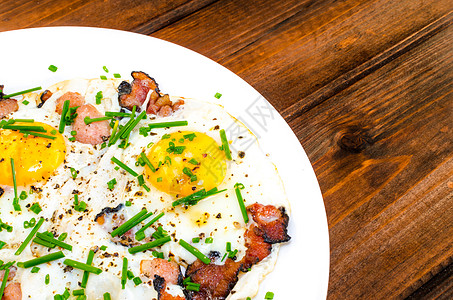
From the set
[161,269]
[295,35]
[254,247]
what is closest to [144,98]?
[161,269]

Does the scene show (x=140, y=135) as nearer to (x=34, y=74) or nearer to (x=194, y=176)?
(x=194, y=176)

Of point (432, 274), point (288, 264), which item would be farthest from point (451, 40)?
point (288, 264)

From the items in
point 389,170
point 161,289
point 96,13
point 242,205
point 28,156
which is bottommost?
point 389,170

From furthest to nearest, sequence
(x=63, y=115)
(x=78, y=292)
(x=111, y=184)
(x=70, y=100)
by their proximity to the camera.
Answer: (x=70, y=100) → (x=63, y=115) → (x=111, y=184) → (x=78, y=292)

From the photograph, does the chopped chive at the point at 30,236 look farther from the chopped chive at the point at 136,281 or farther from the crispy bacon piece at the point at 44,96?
the crispy bacon piece at the point at 44,96

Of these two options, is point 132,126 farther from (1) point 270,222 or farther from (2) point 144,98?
(1) point 270,222

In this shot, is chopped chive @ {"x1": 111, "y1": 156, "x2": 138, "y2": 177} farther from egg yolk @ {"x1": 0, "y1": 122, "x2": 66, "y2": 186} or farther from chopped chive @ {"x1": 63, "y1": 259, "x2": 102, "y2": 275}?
chopped chive @ {"x1": 63, "y1": 259, "x2": 102, "y2": 275}
